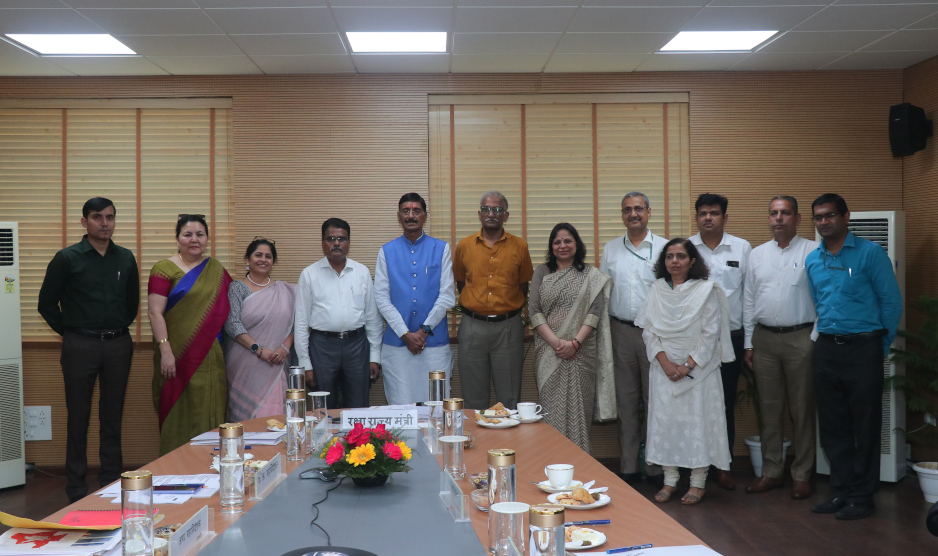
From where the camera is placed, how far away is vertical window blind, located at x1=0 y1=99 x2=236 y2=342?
5203 millimetres

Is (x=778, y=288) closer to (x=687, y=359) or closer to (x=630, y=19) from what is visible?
(x=687, y=359)

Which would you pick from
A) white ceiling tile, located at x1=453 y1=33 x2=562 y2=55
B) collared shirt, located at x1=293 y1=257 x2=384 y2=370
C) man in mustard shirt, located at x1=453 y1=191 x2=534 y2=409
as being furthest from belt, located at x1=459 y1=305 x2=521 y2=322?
white ceiling tile, located at x1=453 y1=33 x2=562 y2=55

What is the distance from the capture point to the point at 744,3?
3.93 metres

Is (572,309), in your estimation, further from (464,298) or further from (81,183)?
(81,183)

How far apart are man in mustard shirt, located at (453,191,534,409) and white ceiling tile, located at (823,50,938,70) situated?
272 cm

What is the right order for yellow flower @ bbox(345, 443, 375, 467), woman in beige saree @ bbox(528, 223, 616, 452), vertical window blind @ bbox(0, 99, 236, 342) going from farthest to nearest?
vertical window blind @ bbox(0, 99, 236, 342), woman in beige saree @ bbox(528, 223, 616, 452), yellow flower @ bbox(345, 443, 375, 467)

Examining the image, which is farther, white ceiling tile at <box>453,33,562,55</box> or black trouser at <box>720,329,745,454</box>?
black trouser at <box>720,329,745,454</box>

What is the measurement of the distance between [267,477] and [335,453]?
20 cm

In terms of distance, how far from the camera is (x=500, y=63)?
5012 mm

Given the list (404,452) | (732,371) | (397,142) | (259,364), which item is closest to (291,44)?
(397,142)

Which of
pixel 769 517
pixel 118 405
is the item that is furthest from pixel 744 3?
pixel 118 405

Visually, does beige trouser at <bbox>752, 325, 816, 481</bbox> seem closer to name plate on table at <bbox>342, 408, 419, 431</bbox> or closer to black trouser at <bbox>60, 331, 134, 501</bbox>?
name plate on table at <bbox>342, 408, 419, 431</bbox>

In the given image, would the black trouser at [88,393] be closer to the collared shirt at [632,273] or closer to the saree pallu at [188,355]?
the saree pallu at [188,355]

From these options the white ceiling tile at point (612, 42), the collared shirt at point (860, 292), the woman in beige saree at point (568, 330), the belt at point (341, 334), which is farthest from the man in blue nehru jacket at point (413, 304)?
the collared shirt at point (860, 292)
